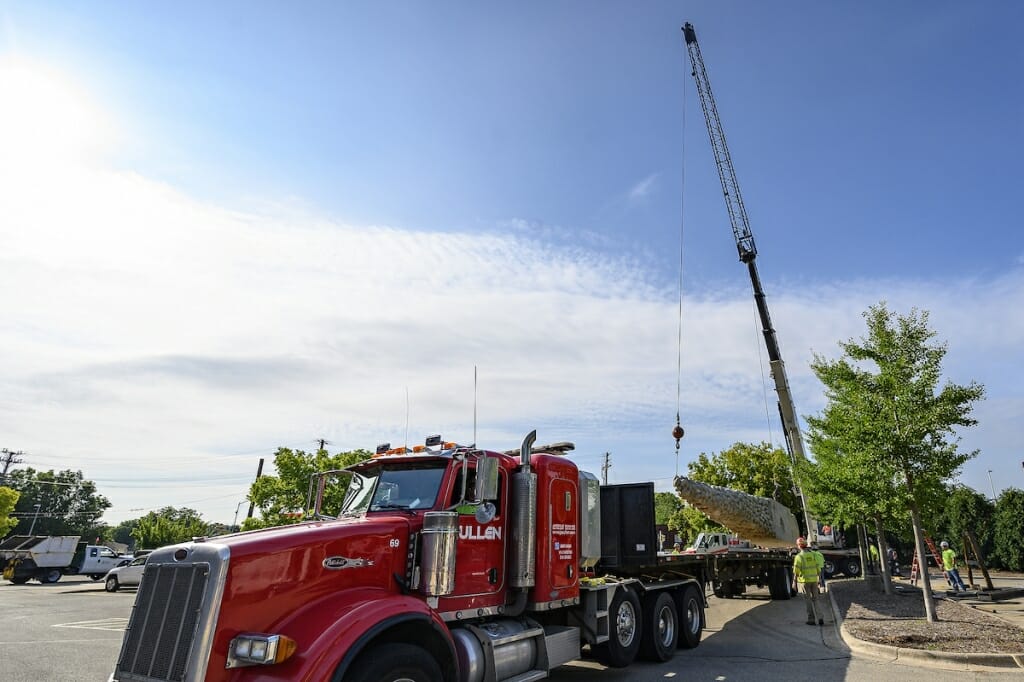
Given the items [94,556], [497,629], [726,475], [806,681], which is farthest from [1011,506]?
[94,556]

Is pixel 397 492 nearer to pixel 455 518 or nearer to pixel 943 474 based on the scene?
pixel 455 518

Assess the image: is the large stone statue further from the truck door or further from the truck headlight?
the truck headlight

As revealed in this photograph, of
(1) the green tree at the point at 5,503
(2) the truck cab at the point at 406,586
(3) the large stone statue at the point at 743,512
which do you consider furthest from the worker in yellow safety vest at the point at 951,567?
(1) the green tree at the point at 5,503

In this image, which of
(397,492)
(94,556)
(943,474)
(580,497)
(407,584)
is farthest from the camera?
(94,556)

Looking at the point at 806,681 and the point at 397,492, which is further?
the point at 806,681

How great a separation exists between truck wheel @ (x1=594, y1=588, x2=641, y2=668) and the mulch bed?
3.85 meters

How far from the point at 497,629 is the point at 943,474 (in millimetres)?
9571

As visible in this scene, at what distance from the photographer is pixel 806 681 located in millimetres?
7898

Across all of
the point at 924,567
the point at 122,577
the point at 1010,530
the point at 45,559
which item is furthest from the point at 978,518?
the point at 45,559

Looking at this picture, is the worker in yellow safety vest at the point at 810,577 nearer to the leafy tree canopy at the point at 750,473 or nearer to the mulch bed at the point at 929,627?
the mulch bed at the point at 929,627

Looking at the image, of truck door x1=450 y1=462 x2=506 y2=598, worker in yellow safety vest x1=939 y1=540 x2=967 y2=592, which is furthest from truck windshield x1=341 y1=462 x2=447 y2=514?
worker in yellow safety vest x1=939 y1=540 x2=967 y2=592

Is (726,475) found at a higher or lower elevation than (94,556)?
higher

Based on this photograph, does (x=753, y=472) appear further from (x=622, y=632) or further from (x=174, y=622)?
(x=174, y=622)

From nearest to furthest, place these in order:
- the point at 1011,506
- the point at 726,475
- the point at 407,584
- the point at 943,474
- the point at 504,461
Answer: the point at 407,584 → the point at 504,461 → the point at 943,474 → the point at 1011,506 → the point at 726,475
